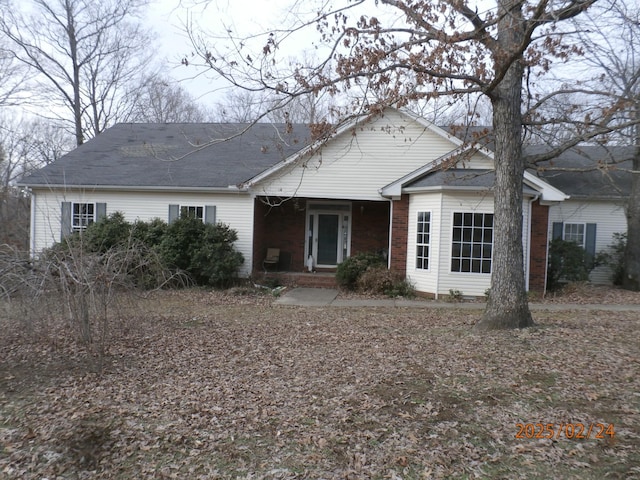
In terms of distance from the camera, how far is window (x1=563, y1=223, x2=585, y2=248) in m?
17.1

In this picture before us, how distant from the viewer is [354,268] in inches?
555

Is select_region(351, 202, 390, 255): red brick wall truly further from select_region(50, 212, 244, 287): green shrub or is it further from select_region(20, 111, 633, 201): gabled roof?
select_region(50, 212, 244, 287): green shrub

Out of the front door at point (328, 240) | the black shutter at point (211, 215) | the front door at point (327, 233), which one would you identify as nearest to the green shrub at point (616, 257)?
the front door at point (327, 233)

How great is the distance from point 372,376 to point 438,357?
1243 mm

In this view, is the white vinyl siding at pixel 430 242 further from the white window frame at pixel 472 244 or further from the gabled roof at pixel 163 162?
the gabled roof at pixel 163 162

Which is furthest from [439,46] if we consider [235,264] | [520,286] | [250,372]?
[235,264]

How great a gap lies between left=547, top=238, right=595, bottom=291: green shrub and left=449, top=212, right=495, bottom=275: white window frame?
8.62 feet

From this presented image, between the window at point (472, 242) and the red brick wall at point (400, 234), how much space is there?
5.08ft

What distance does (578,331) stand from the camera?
26.8ft

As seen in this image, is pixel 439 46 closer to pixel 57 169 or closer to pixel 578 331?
pixel 578 331

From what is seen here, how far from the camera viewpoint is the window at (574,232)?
17.1 metres
